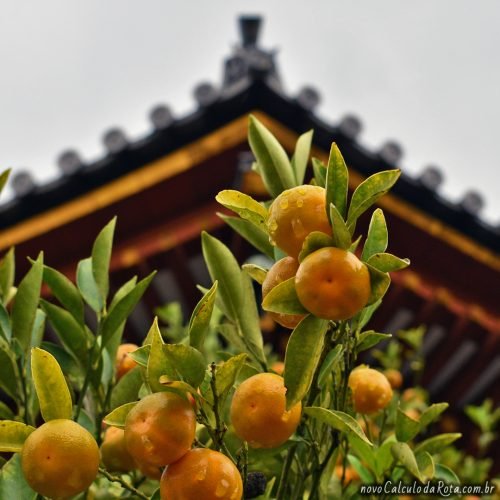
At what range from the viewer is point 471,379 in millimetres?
2615

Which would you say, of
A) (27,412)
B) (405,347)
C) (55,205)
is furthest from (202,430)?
(405,347)

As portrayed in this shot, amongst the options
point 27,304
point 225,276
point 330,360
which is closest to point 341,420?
point 330,360

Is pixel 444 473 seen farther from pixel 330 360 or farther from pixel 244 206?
pixel 244 206

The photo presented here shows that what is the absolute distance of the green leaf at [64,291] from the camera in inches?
32.5

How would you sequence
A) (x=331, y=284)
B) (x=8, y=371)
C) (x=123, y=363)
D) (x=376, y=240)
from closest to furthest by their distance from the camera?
(x=331, y=284), (x=376, y=240), (x=8, y=371), (x=123, y=363)

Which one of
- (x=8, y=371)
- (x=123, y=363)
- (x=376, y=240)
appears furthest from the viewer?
(x=123, y=363)

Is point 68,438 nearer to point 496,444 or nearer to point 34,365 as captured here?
point 34,365

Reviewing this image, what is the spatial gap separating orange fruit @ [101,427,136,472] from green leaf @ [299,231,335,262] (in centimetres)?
30

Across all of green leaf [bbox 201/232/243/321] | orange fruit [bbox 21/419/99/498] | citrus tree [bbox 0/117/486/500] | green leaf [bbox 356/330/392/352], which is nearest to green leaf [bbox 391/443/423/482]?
citrus tree [bbox 0/117/486/500]

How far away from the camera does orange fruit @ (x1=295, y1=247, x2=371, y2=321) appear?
56 cm

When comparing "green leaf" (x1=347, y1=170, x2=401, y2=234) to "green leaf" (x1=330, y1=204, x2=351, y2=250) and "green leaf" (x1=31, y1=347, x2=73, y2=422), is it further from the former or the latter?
"green leaf" (x1=31, y1=347, x2=73, y2=422)

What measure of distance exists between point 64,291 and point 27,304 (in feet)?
0.20

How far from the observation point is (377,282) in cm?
59

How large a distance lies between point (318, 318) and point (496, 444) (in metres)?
2.51
